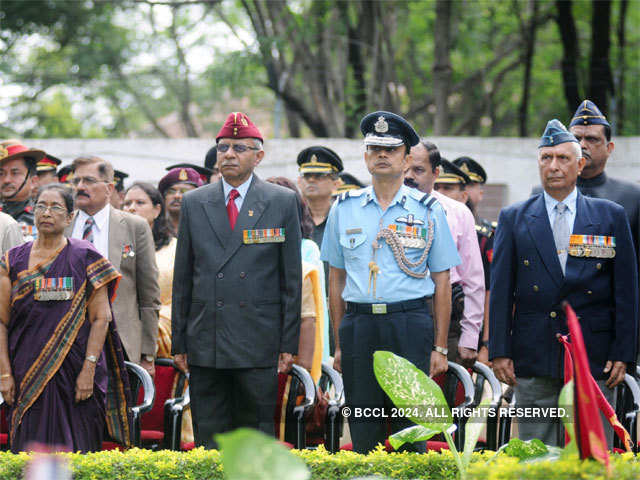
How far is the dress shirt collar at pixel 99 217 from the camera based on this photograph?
5535mm

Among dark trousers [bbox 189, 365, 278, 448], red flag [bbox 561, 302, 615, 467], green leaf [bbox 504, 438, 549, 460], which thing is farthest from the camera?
dark trousers [bbox 189, 365, 278, 448]

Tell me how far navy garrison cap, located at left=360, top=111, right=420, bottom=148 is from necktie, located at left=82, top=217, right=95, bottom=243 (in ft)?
6.27

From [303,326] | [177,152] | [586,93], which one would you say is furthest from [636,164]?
[303,326]

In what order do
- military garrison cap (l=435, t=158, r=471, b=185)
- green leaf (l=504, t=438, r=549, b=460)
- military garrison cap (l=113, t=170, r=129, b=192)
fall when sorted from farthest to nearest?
military garrison cap (l=113, t=170, r=129, b=192)
military garrison cap (l=435, t=158, r=471, b=185)
green leaf (l=504, t=438, r=549, b=460)

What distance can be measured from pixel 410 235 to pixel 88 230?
2.13 meters

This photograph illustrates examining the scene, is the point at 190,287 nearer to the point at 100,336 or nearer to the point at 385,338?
the point at 100,336

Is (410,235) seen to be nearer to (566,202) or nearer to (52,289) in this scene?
(566,202)

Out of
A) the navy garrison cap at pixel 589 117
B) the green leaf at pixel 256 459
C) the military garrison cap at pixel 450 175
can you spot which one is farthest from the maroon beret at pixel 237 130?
the green leaf at pixel 256 459

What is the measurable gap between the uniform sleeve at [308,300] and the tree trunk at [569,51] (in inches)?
369

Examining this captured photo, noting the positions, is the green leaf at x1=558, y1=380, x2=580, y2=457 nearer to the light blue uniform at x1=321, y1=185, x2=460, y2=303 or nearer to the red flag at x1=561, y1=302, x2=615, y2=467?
the red flag at x1=561, y1=302, x2=615, y2=467

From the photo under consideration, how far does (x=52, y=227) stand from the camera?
4.56m

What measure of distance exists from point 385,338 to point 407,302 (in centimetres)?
20

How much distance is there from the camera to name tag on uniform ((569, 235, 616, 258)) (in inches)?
171

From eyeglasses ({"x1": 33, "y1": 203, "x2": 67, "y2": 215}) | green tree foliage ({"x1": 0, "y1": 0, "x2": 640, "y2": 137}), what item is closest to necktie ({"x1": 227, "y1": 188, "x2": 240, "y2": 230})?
eyeglasses ({"x1": 33, "y1": 203, "x2": 67, "y2": 215})
